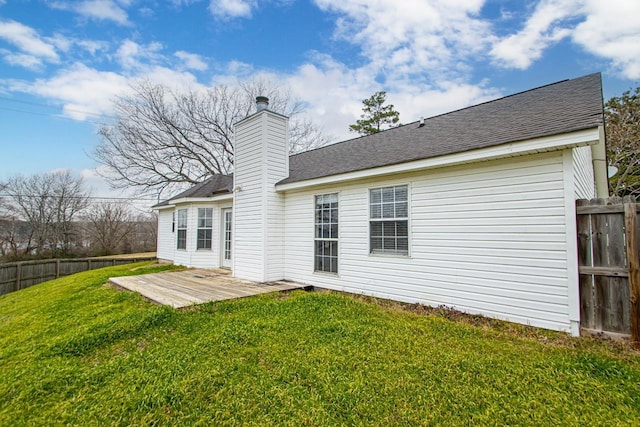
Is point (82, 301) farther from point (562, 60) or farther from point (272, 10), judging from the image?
point (562, 60)

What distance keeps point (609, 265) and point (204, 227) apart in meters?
10.5

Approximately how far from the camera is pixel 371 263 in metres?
5.65

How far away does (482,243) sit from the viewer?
169 inches

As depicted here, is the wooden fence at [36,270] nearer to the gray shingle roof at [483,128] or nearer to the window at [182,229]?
the window at [182,229]

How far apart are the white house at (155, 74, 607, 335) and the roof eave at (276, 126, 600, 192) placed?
0.6 inches

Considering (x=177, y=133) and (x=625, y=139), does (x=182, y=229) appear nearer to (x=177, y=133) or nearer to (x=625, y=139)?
(x=177, y=133)

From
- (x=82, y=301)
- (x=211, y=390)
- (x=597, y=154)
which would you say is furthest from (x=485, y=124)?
(x=82, y=301)

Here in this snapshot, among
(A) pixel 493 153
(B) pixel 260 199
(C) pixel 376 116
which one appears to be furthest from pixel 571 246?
(C) pixel 376 116

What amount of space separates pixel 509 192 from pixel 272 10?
9.20m

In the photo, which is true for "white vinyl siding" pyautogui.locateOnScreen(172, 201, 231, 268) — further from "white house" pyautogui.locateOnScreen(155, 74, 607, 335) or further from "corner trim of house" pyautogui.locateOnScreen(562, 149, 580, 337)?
"corner trim of house" pyautogui.locateOnScreen(562, 149, 580, 337)

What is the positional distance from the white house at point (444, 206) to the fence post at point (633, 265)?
0.49m

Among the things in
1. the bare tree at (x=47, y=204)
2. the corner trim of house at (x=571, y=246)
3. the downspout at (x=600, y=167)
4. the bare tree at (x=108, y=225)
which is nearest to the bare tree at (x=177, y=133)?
the bare tree at (x=47, y=204)

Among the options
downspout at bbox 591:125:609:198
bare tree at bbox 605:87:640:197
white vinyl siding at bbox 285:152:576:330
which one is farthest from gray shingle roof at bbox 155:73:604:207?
bare tree at bbox 605:87:640:197

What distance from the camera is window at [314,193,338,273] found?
6.33 meters
